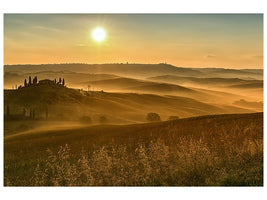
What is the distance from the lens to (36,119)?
4422cm

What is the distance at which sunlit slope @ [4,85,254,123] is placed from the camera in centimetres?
4947

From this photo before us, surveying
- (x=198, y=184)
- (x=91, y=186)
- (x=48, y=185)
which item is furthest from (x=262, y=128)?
(x=48, y=185)

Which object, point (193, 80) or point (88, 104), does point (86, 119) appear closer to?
point (88, 104)

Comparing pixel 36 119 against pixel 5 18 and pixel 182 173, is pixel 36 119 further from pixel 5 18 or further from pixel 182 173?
pixel 182 173

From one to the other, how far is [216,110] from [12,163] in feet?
304

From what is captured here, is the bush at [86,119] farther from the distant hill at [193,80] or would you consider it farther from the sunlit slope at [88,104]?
the distant hill at [193,80]

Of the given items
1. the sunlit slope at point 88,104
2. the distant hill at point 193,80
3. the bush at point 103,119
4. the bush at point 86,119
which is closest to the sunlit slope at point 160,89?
the distant hill at point 193,80

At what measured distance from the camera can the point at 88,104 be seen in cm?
6894

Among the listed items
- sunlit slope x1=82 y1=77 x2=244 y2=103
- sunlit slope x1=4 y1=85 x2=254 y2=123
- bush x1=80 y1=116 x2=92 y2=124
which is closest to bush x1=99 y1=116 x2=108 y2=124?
sunlit slope x1=4 y1=85 x2=254 y2=123

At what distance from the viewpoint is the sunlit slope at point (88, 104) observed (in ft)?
162

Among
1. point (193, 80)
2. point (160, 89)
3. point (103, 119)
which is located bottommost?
point (103, 119)

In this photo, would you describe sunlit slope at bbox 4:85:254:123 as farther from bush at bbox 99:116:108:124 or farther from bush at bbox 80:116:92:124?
bush at bbox 80:116:92:124

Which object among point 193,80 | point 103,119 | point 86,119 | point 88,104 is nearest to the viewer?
point 86,119

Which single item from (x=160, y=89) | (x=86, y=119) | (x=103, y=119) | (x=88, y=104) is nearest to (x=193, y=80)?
(x=160, y=89)
